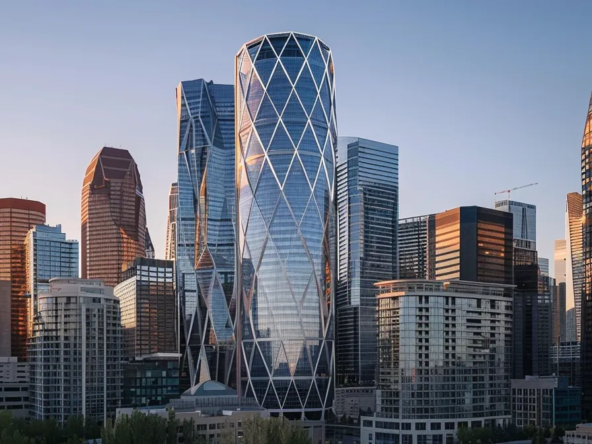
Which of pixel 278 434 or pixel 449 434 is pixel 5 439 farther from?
pixel 449 434

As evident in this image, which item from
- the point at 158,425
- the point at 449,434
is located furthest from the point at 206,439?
the point at 449,434

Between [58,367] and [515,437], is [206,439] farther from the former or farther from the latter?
[515,437]

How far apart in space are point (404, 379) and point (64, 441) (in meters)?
76.8

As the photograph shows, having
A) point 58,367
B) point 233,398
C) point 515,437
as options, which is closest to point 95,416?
point 58,367

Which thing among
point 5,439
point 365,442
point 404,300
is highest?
point 404,300

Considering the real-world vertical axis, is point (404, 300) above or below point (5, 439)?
above

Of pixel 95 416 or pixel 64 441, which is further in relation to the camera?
pixel 95 416

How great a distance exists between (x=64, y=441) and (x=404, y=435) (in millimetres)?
74184

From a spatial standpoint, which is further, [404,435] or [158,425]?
[404,435]

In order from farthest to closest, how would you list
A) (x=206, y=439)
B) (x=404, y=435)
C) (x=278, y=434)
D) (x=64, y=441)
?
1. (x=404, y=435)
2. (x=64, y=441)
3. (x=206, y=439)
4. (x=278, y=434)

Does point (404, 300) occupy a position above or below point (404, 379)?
above

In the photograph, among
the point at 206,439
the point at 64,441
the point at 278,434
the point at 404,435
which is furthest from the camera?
the point at 404,435

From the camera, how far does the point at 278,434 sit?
140m

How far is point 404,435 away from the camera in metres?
194
